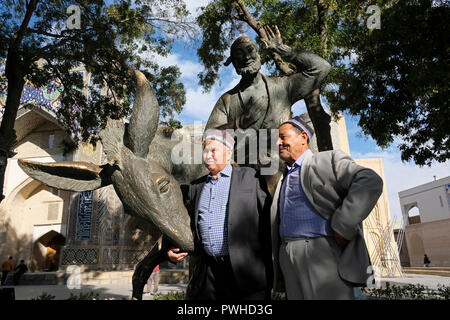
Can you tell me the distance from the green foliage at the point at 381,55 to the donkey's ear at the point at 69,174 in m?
3.99

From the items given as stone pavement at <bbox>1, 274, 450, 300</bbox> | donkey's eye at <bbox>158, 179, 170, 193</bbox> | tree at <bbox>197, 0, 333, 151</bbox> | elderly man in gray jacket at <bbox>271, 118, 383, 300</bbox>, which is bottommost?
stone pavement at <bbox>1, 274, 450, 300</bbox>

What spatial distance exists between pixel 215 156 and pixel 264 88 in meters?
0.79

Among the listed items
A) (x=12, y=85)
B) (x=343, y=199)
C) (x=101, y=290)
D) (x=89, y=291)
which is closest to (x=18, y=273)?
(x=89, y=291)

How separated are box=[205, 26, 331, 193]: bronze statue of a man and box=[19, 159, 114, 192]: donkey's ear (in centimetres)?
78

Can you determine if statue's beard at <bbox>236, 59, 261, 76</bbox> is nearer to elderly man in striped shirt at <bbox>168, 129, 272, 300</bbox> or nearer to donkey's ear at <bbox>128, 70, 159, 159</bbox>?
elderly man in striped shirt at <bbox>168, 129, 272, 300</bbox>

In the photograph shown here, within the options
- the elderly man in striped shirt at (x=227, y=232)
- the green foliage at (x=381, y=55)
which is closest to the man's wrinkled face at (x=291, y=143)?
the elderly man in striped shirt at (x=227, y=232)

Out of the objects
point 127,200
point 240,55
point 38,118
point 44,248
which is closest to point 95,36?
point 240,55

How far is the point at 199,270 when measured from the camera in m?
1.67

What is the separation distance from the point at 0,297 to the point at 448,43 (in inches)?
215

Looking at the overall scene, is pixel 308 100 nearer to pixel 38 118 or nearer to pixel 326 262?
pixel 326 262

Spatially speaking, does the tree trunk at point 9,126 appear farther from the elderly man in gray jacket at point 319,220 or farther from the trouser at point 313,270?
the trouser at point 313,270

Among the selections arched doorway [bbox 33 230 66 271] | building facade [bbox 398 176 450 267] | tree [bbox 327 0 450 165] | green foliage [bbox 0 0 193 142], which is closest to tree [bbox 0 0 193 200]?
green foliage [bbox 0 0 193 142]

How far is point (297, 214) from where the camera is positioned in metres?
1.54

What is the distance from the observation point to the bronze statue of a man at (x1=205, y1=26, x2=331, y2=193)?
214cm
